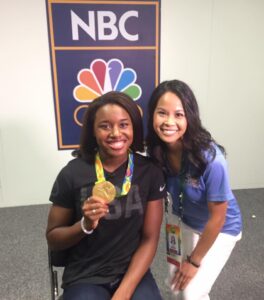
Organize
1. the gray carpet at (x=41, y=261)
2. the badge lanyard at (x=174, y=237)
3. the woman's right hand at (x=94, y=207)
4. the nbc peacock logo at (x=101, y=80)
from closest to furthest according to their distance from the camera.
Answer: the woman's right hand at (x=94, y=207)
the badge lanyard at (x=174, y=237)
the gray carpet at (x=41, y=261)
the nbc peacock logo at (x=101, y=80)

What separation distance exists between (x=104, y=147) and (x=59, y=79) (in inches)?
82.9

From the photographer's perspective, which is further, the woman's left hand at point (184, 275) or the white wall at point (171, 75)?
the white wall at point (171, 75)

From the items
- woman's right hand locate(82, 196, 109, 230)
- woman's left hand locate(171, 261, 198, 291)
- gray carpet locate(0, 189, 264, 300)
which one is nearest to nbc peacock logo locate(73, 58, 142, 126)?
gray carpet locate(0, 189, 264, 300)

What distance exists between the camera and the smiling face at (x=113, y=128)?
140cm

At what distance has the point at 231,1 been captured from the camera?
340 cm

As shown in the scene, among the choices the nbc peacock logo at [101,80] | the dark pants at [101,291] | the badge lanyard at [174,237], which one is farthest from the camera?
the nbc peacock logo at [101,80]

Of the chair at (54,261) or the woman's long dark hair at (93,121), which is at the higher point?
the woman's long dark hair at (93,121)

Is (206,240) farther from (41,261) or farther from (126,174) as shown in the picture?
(41,261)

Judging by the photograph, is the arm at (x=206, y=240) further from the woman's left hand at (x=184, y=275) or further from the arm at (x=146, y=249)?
the arm at (x=146, y=249)

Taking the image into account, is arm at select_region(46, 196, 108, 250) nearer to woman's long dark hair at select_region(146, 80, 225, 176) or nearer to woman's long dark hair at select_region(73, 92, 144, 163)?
woman's long dark hair at select_region(73, 92, 144, 163)

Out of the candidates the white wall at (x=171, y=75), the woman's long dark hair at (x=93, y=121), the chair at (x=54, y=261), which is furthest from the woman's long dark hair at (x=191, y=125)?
the white wall at (x=171, y=75)

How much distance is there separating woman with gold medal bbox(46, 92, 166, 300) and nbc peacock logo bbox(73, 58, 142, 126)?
199 cm

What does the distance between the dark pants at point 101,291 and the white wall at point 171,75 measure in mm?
2318

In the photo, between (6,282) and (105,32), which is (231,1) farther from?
(6,282)
